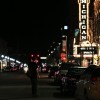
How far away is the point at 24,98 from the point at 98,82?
8.48 metres

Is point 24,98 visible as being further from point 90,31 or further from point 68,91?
point 90,31

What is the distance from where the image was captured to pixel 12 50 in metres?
195

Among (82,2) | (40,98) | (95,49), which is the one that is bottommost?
(40,98)

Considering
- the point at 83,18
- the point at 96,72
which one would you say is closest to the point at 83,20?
the point at 83,18

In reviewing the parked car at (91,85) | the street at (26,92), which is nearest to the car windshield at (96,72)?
the parked car at (91,85)

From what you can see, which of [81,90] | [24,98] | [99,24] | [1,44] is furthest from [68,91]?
[1,44]

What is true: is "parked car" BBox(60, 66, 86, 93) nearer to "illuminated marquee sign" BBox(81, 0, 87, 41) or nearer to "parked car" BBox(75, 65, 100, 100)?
"parked car" BBox(75, 65, 100, 100)

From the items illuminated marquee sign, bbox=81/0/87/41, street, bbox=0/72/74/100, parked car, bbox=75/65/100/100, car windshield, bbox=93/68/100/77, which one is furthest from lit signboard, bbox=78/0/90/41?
car windshield, bbox=93/68/100/77

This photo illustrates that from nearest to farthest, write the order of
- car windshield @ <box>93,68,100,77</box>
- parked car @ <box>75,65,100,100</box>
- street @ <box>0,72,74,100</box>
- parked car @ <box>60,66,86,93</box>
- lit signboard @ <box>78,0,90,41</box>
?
parked car @ <box>75,65,100,100</box>, car windshield @ <box>93,68,100,77</box>, street @ <box>0,72,74,100</box>, parked car @ <box>60,66,86,93</box>, lit signboard @ <box>78,0,90,41</box>

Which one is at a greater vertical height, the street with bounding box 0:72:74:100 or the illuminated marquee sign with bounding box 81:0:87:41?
the illuminated marquee sign with bounding box 81:0:87:41

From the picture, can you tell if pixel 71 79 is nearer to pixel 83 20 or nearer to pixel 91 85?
pixel 91 85

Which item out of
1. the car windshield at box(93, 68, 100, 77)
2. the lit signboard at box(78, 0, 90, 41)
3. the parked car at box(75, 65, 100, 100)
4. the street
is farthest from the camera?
the lit signboard at box(78, 0, 90, 41)

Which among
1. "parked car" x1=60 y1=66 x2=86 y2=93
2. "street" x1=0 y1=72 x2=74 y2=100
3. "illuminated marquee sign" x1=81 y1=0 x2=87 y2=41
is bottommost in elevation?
"street" x1=0 y1=72 x2=74 y2=100

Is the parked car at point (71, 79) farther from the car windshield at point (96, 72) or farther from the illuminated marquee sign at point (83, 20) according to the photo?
the illuminated marquee sign at point (83, 20)
